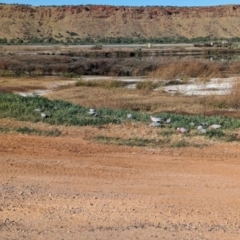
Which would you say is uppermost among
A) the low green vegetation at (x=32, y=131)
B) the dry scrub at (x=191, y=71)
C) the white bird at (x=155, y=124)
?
the low green vegetation at (x=32, y=131)

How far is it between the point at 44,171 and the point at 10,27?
125m

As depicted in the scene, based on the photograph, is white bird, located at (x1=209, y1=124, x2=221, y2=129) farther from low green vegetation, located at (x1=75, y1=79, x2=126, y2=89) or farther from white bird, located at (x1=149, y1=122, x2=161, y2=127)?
low green vegetation, located at (x1=75, y1=79, x2=126, y2=89)

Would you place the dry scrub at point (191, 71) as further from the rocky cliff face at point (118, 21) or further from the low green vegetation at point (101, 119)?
the rocky cliff face at point (118, 21)

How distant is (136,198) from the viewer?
8.36m

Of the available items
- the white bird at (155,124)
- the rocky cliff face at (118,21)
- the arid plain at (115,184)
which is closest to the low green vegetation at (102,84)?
the arid plain at (115,184)

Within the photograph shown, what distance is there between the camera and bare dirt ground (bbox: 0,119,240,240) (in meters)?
6.95

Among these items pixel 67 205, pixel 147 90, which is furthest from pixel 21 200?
pixel 147 90

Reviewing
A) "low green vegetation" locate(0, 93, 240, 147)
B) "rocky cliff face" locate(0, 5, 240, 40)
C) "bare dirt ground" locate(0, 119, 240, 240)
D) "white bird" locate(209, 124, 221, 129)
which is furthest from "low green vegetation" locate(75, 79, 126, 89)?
"rocky cliff face" locate(0, 5, 240, 40)

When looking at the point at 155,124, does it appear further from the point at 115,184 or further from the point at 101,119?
the point at 115,184

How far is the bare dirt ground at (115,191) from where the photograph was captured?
695 cm

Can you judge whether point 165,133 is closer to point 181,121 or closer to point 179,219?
point 181,121

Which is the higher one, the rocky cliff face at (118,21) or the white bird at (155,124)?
the rocky cliff face at (118,21)

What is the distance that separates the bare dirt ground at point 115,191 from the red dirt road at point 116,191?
1 cm

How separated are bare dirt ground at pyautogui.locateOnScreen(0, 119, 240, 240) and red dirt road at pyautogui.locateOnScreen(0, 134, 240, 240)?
0.04 feet
